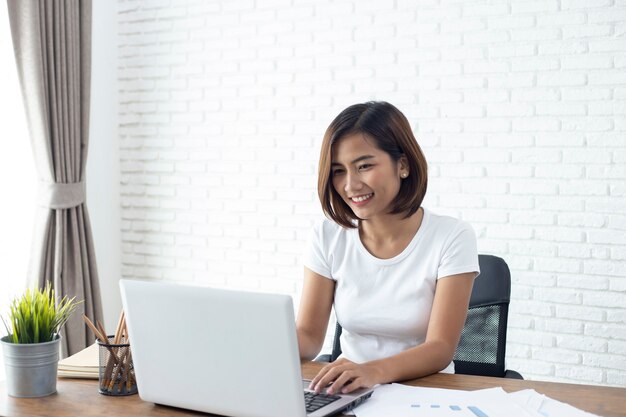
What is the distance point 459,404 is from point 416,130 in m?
2.06

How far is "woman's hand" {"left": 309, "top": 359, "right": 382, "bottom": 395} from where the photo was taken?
1.49 m

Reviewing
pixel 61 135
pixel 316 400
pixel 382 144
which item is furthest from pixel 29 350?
pixel 61 135

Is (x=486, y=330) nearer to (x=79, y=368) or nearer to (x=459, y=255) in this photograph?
(x=459, y=255)

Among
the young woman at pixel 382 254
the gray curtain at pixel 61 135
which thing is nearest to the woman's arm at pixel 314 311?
the young woman at pixel 382 254

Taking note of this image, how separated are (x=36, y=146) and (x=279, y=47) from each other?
1265 millimetres

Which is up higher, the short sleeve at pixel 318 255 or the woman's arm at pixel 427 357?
the short sleeve at pixel 318 255

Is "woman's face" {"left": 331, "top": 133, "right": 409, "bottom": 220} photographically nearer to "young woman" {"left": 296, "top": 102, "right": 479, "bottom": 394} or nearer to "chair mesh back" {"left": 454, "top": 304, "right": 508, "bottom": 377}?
"young woman" {"left": 296, "top": 102, "right": 479, "bottom": 394}

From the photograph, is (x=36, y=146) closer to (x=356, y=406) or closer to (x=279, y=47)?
(x=279, y=47)

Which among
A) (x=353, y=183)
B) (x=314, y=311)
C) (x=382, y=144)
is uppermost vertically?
(x=382, y=144)

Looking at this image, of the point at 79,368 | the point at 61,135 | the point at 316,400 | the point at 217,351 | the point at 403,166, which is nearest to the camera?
the point at 217,351

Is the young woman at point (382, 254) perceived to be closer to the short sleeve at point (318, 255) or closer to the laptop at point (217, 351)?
the short sleeve at point (318, 255)

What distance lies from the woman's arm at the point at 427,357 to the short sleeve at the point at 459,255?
0.06 feet

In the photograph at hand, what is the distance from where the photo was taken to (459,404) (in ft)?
4.68

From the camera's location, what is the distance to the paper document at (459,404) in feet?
4.50
